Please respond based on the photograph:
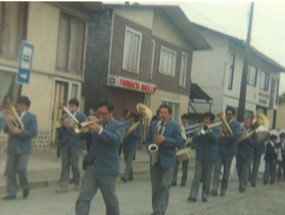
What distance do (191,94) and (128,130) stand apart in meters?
17.2

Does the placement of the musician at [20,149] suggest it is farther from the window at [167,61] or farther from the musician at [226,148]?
the window at [167,61]

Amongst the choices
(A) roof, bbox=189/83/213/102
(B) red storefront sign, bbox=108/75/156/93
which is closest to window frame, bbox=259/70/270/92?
(A) roof, bbox=189/83/213/102

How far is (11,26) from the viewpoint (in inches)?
609

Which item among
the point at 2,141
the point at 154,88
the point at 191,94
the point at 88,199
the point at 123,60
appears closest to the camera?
the point at 88,199

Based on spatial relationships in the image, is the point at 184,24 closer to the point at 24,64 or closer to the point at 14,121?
the point at 24,64

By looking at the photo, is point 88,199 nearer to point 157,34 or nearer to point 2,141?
point 2,141

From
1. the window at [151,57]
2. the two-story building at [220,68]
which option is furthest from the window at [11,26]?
the two-story building at [220,68]

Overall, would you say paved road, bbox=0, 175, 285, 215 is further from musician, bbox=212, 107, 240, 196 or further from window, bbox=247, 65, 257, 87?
window, bbox=247, 65, 257, 87

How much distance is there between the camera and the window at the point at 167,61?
82.1 ft

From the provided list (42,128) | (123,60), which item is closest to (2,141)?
(42,128)

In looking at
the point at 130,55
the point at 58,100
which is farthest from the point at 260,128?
the point at 130,55

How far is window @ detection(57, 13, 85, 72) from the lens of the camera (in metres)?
18.0

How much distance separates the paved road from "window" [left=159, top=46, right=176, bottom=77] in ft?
39.9

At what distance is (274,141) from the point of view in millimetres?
17078
